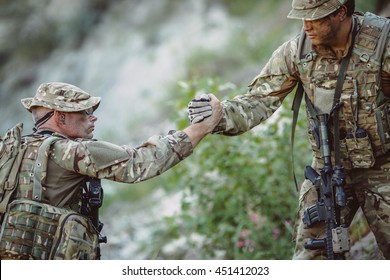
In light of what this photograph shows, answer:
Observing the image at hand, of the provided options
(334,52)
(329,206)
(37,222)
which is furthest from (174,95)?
(37,222)

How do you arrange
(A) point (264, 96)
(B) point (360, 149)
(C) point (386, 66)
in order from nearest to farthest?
(C) point (386, 66) → (B) point (360, 149) → (A) point (264, 96)

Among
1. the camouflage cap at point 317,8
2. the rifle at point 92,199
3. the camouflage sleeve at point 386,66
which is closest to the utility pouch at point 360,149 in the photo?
the camouflage sleeve at point 386,66

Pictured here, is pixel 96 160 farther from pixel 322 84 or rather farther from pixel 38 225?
pixel 322 84

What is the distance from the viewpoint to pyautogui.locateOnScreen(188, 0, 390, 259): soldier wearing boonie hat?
5.61 metres

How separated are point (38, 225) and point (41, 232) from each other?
0.05 m

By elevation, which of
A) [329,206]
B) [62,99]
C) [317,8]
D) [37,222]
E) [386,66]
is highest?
[317,8]

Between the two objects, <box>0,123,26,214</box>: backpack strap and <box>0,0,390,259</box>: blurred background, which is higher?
<box>0,0,390,259</box>: blurred background

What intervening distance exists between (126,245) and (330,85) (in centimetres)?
558

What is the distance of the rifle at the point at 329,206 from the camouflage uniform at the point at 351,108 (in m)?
0.10

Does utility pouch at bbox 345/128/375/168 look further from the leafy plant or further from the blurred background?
the leafy plant

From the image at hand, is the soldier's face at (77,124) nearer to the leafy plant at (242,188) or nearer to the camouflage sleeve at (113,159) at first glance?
the camouflage sleeve at (113,159)

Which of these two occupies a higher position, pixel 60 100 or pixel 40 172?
pixel 60 100

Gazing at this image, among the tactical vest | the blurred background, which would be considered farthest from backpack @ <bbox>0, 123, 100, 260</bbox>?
the blurred background

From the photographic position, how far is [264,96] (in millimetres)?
6059
